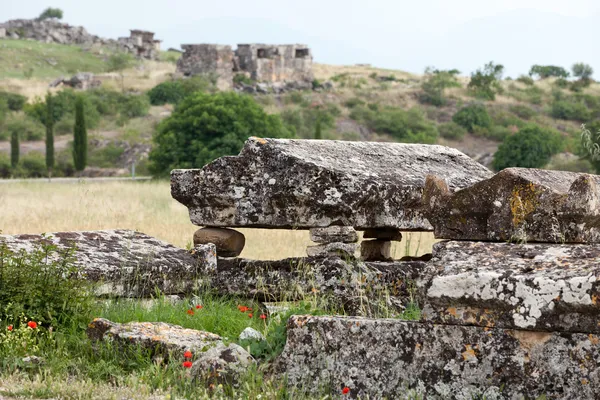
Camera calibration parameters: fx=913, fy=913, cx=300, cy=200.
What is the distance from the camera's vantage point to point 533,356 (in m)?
4.93

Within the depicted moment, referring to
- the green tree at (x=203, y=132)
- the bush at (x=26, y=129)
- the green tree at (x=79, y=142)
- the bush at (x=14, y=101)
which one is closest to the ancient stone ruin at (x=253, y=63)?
the bush at (x=14, y=101)

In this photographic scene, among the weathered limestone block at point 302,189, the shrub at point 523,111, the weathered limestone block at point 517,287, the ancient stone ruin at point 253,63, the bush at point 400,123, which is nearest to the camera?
the weathered limestone block at point 517,287

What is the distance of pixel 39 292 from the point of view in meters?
6.76

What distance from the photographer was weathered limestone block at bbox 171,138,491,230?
791 cm

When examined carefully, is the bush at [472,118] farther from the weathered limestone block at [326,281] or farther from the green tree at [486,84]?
the weathered limestone block at [326,281]

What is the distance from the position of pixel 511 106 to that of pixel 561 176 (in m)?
65.5

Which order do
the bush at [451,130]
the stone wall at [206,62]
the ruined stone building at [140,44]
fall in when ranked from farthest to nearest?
the ruined stone building at [140,44]
the stone wall at [206,62]
the bush at [451,130]

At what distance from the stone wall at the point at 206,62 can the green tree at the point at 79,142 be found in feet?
84.6

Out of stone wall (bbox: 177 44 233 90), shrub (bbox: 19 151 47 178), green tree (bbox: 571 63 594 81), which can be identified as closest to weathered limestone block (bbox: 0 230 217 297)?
shrub (bbox: 19 151 47 178)

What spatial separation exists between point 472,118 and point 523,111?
7210 millimetres

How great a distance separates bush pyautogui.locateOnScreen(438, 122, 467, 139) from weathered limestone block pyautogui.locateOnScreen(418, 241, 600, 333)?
57.0m

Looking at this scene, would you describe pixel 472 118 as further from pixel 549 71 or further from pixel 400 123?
pixel 549 71

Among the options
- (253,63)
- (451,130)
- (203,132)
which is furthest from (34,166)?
(253,63)

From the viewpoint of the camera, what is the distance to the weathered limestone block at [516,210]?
18.4 ft
